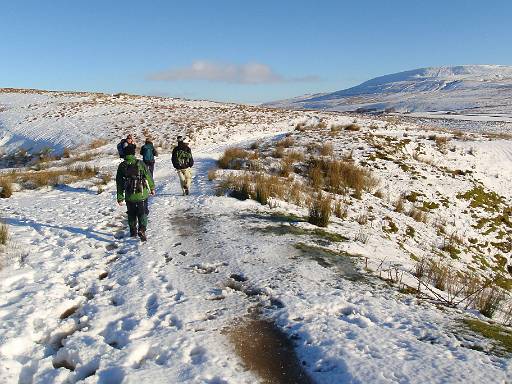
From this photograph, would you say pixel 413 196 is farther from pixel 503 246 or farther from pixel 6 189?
pixel 6 189

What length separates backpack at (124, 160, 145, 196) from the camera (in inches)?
303

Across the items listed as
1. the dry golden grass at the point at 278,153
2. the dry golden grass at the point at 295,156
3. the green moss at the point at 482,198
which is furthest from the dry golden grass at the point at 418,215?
A: the dry golden grass at the point at 278,153

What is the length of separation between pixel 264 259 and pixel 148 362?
298 centimetres

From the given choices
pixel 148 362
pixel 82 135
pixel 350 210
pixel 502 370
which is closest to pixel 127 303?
pixel 148 362

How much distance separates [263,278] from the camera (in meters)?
5.98

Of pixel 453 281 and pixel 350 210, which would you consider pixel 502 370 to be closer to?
pixel 453 281

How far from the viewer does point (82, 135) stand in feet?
85.8

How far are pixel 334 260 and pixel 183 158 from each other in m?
6.26

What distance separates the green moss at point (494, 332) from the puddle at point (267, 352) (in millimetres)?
2102

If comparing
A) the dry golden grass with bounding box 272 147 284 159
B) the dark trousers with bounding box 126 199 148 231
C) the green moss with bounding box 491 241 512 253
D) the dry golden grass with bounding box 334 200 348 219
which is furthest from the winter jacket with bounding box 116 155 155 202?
the green moss with bounding box 491 241 512 253

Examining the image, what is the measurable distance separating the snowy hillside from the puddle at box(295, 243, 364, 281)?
0.04m

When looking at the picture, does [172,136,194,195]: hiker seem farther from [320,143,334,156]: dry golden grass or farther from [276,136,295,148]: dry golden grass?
[276,136,295,148]: dry golden grass

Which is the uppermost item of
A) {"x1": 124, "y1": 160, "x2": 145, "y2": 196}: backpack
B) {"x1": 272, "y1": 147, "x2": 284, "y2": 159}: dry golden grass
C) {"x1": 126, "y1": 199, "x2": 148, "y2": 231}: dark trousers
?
{"x1": 124, "y1": 160, "x2": 145, "y2": 196}: backpack

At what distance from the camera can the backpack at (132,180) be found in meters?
7.70
